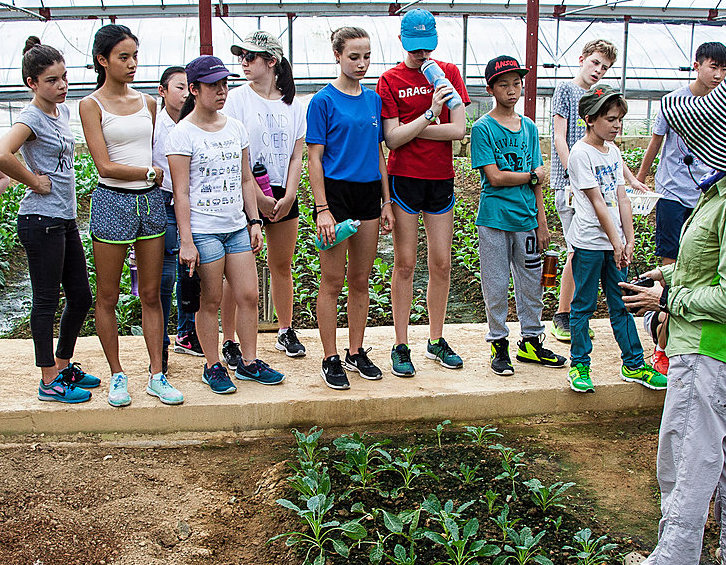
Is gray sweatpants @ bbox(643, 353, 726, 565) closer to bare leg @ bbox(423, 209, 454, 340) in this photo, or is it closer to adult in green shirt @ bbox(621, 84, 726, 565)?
adult in green shirt @ bbox(621, 84, 726, 565)

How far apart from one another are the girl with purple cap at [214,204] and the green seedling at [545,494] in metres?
1.74

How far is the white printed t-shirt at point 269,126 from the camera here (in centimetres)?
456

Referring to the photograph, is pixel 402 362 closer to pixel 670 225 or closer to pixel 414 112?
pixel 414 112

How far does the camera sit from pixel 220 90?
399 centimetres

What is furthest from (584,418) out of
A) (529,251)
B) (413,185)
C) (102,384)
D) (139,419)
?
(102,384)

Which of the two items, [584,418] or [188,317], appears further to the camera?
[188,317]

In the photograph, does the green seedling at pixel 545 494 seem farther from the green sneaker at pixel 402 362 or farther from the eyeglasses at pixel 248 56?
the eyeglasses at pixel 248 56

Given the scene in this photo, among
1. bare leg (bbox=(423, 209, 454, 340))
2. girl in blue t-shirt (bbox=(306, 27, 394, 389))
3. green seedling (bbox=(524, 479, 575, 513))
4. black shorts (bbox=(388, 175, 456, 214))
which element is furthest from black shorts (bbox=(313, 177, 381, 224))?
green seedling (bbox=(524, 479, 575, 513))

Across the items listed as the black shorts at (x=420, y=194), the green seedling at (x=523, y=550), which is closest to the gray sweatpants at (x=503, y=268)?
the black shorts at (x=420, y=194)

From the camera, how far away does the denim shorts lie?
4.11 metres

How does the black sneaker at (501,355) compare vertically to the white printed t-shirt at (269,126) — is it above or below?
below

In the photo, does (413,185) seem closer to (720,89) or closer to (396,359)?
(396,359)

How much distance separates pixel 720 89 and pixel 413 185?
86.3 inches

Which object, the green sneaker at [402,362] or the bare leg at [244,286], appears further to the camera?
the green sneaker at [402,362]
